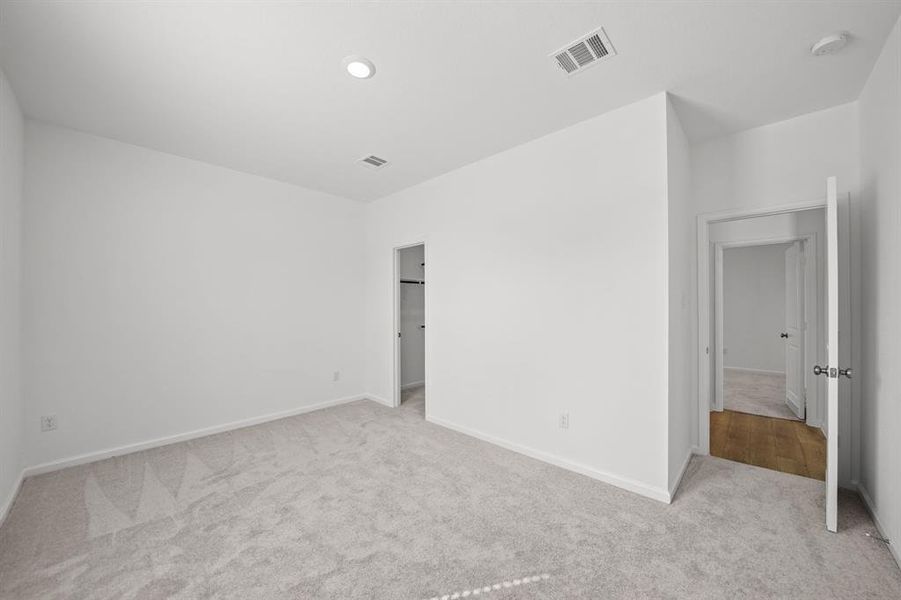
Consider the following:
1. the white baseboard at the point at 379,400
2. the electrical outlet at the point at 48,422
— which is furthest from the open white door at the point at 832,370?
the electrical outlet at the point at 48,422

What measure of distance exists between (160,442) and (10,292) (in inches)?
66.4

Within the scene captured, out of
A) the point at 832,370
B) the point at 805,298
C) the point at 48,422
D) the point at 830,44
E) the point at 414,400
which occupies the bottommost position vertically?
the point at 414,400

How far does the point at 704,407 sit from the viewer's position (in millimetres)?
3156

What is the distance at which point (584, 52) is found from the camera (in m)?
2.05

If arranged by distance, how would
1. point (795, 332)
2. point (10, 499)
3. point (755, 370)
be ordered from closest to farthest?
point (10, 499) < point (795, 332) < point (755, 370)

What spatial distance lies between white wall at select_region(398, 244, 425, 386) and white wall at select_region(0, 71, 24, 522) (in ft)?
12.4

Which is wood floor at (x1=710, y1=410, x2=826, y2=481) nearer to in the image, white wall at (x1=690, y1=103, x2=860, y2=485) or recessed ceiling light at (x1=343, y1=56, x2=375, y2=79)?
white wall at (x1=690, y1=103, x2=860, y2=485)

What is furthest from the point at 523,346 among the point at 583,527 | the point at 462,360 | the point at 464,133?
the point at 464,133

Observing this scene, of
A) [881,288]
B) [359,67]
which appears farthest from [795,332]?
[359,67]

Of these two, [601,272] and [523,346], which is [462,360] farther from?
[601,272]

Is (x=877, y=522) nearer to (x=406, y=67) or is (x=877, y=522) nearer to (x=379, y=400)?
(x=406, y=67)

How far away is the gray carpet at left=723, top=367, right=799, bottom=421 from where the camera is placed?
4359 mm

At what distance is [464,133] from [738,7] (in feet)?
6.02

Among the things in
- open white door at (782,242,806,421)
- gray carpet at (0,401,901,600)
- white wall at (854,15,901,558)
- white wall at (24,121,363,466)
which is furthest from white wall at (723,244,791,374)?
white wall at (24,121,363,466)
